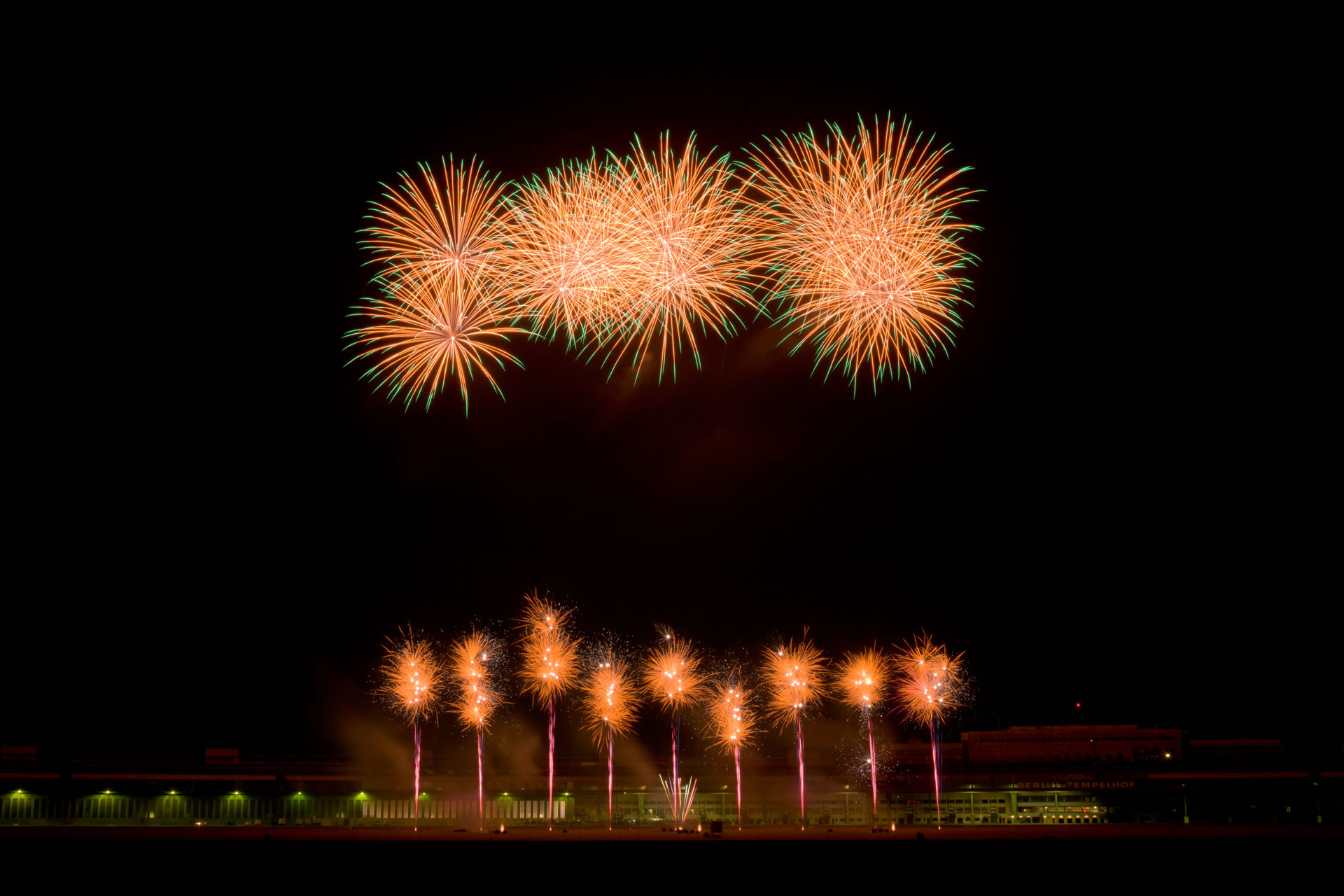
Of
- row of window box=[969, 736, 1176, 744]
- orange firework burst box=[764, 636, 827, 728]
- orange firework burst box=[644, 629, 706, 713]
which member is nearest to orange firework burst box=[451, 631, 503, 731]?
orange firework burst box=[644, 629, 706, 713]

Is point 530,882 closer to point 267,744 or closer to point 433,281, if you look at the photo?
point 433,281

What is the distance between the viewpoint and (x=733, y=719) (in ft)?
199

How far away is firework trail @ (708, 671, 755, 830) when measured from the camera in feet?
199

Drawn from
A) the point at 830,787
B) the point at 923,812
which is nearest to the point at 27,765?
the point at 830,787

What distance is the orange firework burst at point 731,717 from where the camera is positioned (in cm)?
6084

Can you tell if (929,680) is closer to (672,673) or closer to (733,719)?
(733,719)

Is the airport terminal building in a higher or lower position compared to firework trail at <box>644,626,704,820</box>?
lower

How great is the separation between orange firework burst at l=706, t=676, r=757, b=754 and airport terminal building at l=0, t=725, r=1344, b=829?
12.9 feet

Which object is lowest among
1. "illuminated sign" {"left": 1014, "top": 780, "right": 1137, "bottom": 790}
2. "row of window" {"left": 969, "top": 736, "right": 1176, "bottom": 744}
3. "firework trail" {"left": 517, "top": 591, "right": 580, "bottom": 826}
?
"illuminated sign" {"left": 1014, "top": 780, "right": 1137, "bottom": 790}

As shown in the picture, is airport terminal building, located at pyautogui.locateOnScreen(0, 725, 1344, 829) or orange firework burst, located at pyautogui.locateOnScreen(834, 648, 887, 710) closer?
orange firework burst, located at pyautogui.locateOnScreen(834, 648, 887, 710)

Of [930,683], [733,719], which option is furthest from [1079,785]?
[733,719]

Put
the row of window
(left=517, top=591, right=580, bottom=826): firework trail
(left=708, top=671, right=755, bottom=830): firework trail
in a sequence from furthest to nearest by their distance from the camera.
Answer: the row of window, (left=708, top=671, right=755, bottom=830): firework trail, (left=517, top=591, right=580, bottom=826): firework trail

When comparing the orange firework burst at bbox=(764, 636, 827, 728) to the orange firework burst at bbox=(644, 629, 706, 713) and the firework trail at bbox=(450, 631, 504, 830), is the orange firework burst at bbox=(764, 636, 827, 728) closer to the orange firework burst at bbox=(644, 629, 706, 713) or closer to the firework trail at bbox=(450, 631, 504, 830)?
the orange firework burst at bbox=(644, 629, 706, 713)

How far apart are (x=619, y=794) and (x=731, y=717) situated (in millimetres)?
14311
